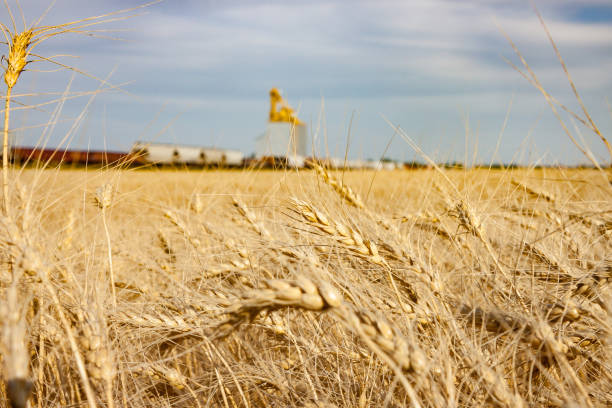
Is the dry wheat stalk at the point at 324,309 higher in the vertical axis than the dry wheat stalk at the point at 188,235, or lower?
higher

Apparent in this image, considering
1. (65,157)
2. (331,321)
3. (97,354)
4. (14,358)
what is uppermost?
(65,157)

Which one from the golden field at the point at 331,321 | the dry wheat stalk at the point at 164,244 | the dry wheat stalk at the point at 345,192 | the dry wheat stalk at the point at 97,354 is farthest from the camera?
the dry wheat stalk at the point at 164,244

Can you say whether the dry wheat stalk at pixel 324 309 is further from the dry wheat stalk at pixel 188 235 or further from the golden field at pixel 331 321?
the dry wheat stalk at pixel 188 235

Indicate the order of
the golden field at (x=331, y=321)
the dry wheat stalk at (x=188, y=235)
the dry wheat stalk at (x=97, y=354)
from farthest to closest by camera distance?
the dry wheat stalk at (x=188, y=235) < the dry wheat stalk at (x=97, y=354) < the golden field at (x=331, y=321)

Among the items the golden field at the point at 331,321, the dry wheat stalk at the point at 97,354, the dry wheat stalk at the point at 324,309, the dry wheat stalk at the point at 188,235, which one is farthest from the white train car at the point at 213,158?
the dry wheat stalk at the point at 324,309

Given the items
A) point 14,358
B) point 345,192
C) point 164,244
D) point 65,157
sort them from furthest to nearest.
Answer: point 164,244 → point 345,192 → point 65,157 → point 14,358

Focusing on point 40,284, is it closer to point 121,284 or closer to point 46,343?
point 46,343

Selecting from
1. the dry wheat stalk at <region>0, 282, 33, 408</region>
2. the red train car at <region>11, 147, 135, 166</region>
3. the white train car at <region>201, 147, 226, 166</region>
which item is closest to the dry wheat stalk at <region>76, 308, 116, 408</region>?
the dry wheat stalk at <region>0, 282, 33, 408</region>

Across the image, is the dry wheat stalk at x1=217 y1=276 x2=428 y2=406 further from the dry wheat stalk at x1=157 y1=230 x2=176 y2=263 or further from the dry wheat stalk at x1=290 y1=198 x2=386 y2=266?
the dry wheat stalk at x1=157 y1=230 x2=176 y2=263

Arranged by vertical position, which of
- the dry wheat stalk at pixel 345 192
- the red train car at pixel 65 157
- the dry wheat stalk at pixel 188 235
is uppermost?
the red train car at pixel 65 157

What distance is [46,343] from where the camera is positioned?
1.36 meters

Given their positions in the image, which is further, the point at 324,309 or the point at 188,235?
the point at 188,235

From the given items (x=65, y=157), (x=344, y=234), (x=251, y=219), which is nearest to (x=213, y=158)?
(x=251, y=219)

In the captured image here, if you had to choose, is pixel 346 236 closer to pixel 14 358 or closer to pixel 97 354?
pixel 97 354
